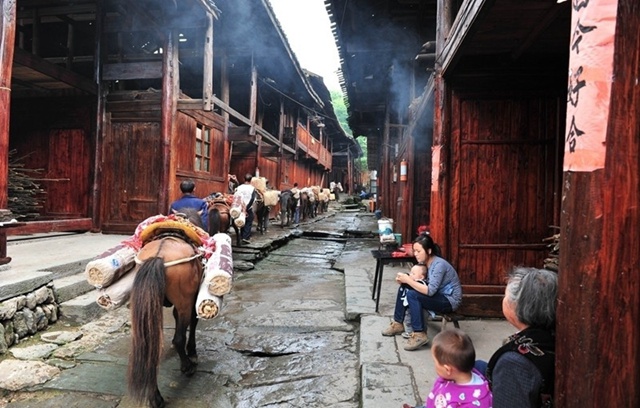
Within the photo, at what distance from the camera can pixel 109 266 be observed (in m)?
3.24

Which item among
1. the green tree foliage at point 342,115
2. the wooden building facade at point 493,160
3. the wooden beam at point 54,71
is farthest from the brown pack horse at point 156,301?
the green tree foliage at point 342,115

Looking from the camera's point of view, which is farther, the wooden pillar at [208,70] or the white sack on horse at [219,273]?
the wooden pillar at [208,70]

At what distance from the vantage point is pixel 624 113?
1.44 m

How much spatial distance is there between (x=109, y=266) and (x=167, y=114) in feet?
20.4

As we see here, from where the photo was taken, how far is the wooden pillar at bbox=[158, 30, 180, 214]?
342 inches

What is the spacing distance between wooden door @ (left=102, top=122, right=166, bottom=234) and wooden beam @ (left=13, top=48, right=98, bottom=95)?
940mm

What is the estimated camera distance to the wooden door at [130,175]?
8914 millimetres

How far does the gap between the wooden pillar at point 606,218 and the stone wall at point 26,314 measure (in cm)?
488

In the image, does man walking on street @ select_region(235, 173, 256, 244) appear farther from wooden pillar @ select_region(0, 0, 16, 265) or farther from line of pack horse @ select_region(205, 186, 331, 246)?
wooden pillar @ select_region(0, 0, 16, 265)

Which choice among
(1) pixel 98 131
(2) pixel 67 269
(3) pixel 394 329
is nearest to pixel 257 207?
(1) pixel 98 131

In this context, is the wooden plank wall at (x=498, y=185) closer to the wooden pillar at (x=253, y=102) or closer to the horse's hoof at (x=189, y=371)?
the horse's hoof at (x=189, y=371)

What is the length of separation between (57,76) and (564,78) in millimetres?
8574

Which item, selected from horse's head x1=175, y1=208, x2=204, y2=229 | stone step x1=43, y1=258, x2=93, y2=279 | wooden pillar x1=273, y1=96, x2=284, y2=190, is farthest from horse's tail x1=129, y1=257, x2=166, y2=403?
wooden pillar x1=273, y1=96, x2=284, y2=190

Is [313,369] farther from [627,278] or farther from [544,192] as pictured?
[544,192]
